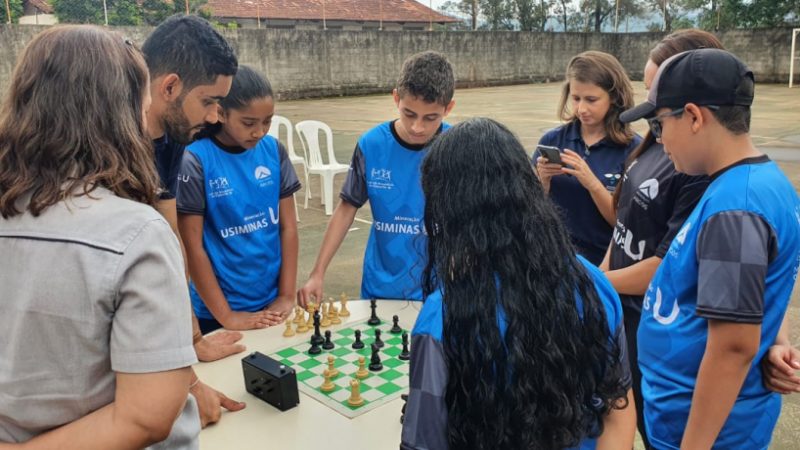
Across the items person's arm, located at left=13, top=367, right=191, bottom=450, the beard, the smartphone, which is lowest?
person's arm, located at left=13, top=367, right=191, bottom=450

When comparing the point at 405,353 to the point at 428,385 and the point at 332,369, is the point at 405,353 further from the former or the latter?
the point at 428,385

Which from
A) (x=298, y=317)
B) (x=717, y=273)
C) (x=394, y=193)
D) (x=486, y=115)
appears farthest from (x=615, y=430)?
(x=486, y=115)

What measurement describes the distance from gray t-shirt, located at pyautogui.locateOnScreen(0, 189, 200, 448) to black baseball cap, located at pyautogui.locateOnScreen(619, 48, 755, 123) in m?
1.33

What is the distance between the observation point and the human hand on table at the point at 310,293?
2.64m

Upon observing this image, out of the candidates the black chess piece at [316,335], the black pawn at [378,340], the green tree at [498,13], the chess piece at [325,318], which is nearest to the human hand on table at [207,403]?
the black chess piece at [316,335]

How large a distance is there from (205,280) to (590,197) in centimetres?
171

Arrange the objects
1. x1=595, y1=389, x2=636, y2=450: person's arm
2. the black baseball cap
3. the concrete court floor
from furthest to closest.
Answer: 1. the concrete court floor
2. the black baseball cap
3. x1=595, y1=389, x2=636, y2=450: person's arm

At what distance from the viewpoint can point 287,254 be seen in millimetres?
2811

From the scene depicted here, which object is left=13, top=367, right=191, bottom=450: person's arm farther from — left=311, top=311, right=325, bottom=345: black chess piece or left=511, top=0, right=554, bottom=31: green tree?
left=511, top=0, right=554, bottom=31: green tree

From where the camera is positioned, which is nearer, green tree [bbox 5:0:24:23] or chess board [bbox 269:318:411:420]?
chess board [bbox 269:318:411:420]

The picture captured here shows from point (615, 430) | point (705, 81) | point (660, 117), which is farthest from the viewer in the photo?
point (660, 117)

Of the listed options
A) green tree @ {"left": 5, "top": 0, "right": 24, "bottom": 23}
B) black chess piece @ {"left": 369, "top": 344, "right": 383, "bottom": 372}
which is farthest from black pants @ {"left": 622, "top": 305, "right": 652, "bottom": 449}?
green tree @ {"left": 5, "top": 0, "right": 24, "bottom": 23}

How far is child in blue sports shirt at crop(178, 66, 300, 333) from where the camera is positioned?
2.45 meters

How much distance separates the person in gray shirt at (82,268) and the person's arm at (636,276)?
1.61 metres
